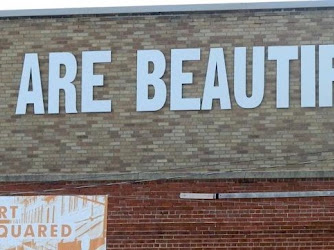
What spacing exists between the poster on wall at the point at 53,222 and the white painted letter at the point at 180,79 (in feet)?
7.09

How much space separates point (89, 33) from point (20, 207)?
11.4 feet

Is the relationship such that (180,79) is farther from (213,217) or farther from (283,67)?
(213,217)

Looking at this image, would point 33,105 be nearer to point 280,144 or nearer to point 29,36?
point 29,36

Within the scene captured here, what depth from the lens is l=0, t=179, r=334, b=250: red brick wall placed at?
53.0ft

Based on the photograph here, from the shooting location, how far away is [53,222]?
A: 16.8 meters

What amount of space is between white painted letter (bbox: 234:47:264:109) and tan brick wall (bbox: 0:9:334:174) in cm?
11

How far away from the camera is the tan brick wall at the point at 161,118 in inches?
662

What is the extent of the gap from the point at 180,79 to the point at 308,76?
2.30m

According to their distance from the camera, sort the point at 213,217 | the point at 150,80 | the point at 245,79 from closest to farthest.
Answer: the point at 213,217
the point at 245,79
the point at 150,80

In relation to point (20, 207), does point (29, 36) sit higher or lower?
higher

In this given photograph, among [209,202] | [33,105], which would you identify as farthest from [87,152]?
[209,202]

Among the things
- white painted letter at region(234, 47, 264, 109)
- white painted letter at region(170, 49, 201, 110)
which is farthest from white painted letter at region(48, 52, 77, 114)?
white painted letter at region(234, 47, 264, 109)

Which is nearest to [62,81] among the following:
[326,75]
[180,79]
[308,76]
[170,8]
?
[180,79]

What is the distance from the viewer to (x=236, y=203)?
16.4 meters
